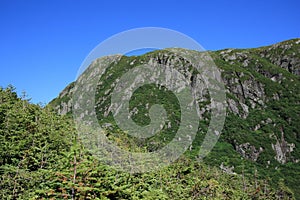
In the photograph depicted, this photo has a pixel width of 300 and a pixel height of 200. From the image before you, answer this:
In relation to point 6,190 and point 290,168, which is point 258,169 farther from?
point 6,190

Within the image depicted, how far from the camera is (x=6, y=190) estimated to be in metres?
23.8

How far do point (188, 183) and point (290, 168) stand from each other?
16324cm

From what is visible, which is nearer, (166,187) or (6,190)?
(6,190)

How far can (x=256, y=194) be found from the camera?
76438mm

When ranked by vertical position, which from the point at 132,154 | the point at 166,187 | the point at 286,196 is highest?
the point at 132,154

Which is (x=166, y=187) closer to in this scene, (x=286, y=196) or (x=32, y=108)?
(x=32, y=108)

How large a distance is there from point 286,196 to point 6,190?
406 ft

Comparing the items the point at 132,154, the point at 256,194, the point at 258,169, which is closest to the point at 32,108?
the point at 132,154

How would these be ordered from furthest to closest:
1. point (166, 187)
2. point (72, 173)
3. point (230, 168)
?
point (230, 168) → point (166, 187) → point (72, 173)

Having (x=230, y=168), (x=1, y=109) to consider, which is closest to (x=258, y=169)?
(x=230, y=168)

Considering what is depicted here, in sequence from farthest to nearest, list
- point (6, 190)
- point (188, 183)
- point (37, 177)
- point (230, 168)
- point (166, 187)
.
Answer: point (230, 168) → point (188, 183) → point (166, 187) → point (37, 177) → point (6, 190)

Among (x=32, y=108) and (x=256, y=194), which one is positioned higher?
(x=32, y=108)

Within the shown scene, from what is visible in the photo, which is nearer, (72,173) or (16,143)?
(72,173)

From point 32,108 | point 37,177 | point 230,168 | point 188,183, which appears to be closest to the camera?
point 37,177
